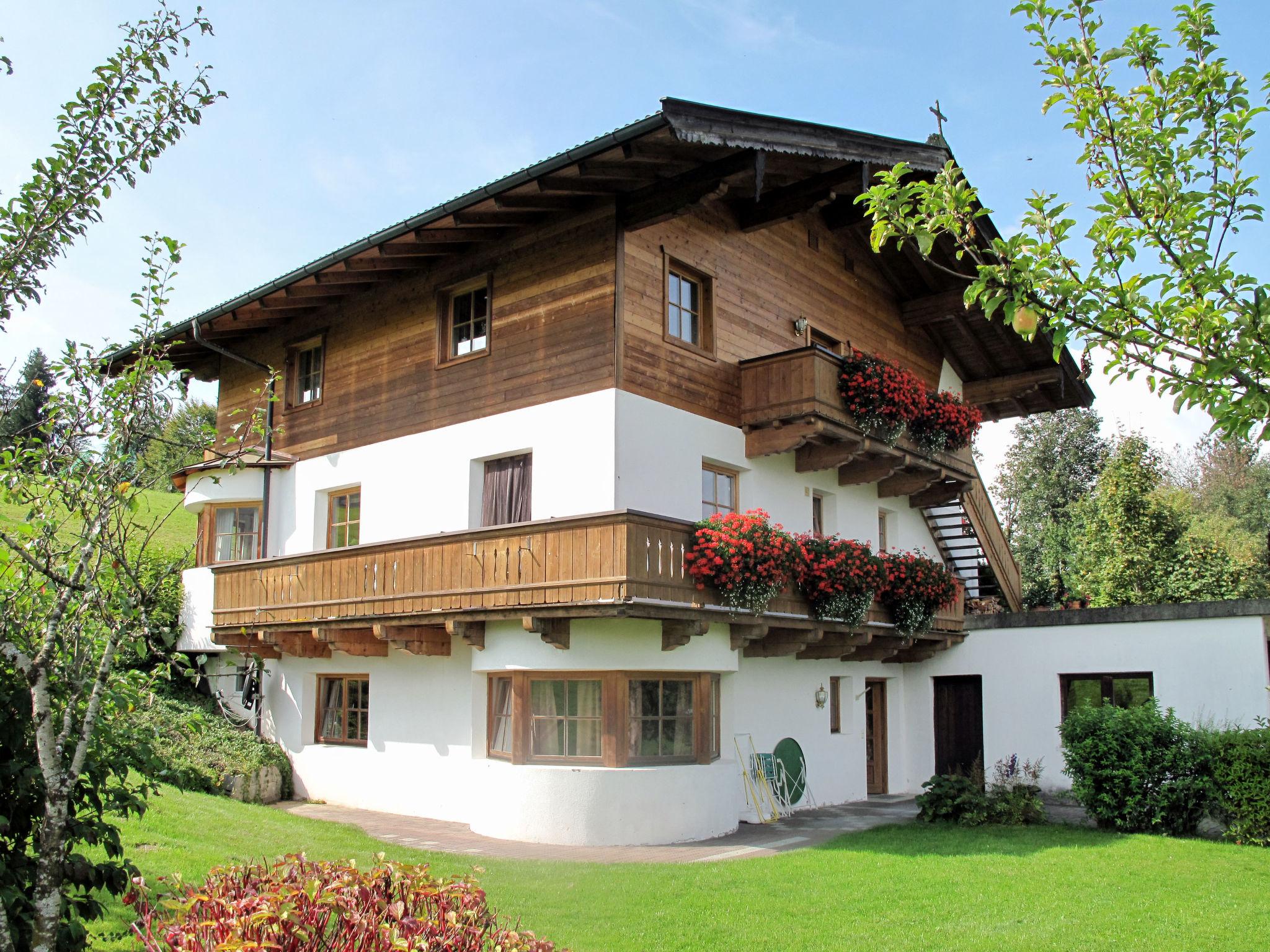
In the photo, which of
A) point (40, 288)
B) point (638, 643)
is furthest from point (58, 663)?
point (638, 643)

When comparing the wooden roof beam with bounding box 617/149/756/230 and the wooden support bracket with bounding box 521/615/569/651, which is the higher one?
Answer: the wooden roof beam with bounding box 617/149/756/230

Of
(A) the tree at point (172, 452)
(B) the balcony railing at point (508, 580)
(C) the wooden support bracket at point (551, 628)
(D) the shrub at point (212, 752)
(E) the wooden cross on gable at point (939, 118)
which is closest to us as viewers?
(A) the tree at point (172, 452)

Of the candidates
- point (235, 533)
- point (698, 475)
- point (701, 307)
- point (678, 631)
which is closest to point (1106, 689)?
point (698, 475)

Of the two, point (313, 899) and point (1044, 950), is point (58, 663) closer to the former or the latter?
point (313, 899)

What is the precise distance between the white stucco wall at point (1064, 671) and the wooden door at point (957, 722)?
16 centimetres

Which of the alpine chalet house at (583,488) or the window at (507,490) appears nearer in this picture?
the alpine chalet house at (583,488)

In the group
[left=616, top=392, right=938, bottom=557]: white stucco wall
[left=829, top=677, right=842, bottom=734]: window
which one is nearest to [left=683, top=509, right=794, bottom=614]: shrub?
[left=616, top=392, right=938, bottom=557]: white stucco wall

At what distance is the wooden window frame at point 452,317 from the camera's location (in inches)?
584

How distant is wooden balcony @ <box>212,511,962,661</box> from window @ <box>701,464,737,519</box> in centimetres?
163

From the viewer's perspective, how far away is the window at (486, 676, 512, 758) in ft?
45.6

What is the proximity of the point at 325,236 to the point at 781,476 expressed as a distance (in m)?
7.56

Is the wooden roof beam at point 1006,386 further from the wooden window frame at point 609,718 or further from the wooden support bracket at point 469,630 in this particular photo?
the wooden support bracket at point 469,630

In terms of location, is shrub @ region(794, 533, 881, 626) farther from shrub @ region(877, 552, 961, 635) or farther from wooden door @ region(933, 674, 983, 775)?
wooden door @ region(933, 674, 983, 775)

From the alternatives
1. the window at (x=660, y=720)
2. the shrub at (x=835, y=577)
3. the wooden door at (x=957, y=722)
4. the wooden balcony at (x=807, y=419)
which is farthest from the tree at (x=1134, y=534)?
the window at (x=660, y=720)
